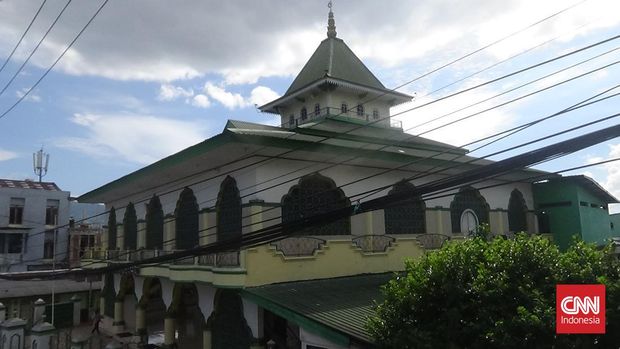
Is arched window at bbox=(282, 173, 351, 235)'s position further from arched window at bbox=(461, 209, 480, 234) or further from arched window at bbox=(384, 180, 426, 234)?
arched window at bbox=(461, 209, 480, 234)

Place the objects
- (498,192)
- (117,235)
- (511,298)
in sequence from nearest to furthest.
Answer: (511,298) < (498,192) < (117,235)

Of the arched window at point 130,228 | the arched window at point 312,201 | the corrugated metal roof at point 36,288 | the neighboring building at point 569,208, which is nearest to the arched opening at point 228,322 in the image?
the arched window at point 312,201

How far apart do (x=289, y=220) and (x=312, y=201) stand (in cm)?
100

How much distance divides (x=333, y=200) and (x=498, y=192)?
854cm

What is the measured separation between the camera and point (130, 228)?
859 inches

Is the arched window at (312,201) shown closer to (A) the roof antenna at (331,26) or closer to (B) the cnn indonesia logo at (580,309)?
(B) the cnn indonesia logo at (580,309)

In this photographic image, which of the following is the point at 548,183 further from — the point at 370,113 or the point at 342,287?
the point at 342,287

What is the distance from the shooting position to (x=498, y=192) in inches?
767

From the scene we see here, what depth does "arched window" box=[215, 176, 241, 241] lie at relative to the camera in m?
13.9

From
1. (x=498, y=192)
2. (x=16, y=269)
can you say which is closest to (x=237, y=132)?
(x=498, y=192)

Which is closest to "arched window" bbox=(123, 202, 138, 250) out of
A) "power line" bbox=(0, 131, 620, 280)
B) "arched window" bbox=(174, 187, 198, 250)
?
"arched window" bbox=(174, 187, 198, 250)

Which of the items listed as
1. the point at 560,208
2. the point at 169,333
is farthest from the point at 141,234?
the point at 560,208

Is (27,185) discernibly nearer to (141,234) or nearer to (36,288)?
(36,288)

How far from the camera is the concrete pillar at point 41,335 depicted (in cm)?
1763
